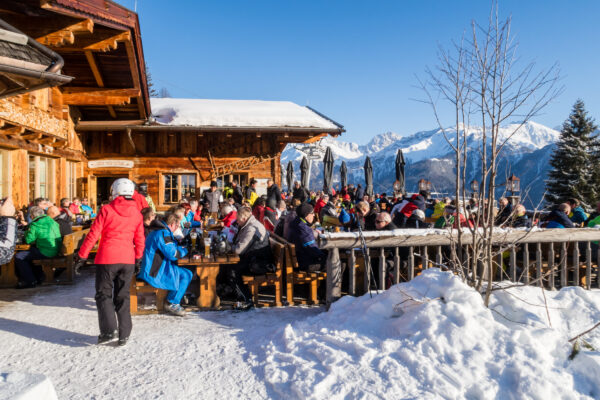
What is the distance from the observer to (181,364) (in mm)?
3439

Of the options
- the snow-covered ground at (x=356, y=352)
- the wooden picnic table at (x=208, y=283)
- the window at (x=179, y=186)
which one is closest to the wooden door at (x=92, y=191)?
the window at (x=179, y=186)

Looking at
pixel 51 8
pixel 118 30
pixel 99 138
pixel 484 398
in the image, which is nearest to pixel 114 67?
pixel 118 30

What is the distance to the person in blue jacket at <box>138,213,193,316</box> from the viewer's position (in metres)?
4.75

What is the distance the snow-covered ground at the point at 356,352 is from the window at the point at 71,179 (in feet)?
26.8

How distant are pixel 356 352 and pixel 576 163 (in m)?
31.6

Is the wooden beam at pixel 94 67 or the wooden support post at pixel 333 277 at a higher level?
the wooden beam at pixel 94 67

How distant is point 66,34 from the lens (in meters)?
6.82

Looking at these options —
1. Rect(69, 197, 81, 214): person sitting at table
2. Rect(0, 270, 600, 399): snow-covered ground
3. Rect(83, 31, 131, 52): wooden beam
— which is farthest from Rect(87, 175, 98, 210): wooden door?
Rect(0, 270, 600, 399): snow-covered ground

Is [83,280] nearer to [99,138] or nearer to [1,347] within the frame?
[1,347]

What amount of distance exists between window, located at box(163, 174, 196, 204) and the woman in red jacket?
418 inches

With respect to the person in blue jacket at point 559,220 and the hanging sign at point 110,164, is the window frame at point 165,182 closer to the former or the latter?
the hanging sign at point 110,164

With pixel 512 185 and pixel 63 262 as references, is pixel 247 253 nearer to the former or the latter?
pixel 63 262

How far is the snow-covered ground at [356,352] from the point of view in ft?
9.22

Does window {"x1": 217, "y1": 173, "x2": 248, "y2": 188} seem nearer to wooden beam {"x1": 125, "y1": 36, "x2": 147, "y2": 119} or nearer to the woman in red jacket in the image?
wooden beam {"x1": 125, "y1": 36, "x2": 147, "y2": 119}
